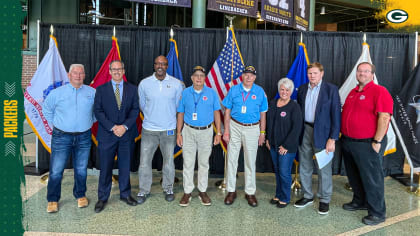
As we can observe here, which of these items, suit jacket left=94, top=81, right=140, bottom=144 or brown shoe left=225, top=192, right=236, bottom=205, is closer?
suit jacket left=94, top=81, right=140, bottom=144

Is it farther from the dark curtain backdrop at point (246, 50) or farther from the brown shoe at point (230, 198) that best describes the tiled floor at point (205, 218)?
the dark curtain backdrop at point (246, 50)

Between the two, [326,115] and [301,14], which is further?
[301,14]

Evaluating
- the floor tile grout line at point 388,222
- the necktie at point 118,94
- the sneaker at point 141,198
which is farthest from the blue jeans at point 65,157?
the floor tile grout line at point 388,222

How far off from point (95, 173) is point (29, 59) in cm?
586

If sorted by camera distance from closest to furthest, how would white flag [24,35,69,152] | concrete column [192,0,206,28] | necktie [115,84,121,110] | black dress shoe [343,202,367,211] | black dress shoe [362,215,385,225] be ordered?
black dress shoe [362,215,385,225]
necktie [115,84,121,110]
black dress shoe [343,202,367,211]
white flag [24,35,69,152]
concrete column [192,0,206,28]

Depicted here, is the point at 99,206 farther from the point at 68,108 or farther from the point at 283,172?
the point at 283,172

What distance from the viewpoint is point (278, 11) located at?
5871mm

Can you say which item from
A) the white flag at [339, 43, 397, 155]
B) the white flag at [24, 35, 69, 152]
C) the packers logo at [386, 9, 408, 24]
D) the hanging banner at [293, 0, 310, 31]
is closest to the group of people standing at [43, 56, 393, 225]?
the white flag at [339, 43, 397, 155]

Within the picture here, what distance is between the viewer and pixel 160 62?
10.8ft

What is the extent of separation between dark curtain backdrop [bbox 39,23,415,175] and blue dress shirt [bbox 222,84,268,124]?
88cm

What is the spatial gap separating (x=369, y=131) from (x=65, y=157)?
10.4 feet

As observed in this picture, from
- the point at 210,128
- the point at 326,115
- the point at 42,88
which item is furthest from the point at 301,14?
the point at 42,88

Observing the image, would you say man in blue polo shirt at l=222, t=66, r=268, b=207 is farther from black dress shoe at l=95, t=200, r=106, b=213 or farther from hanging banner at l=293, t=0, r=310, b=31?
hanging banner at l=293, t=0, r=310, b=31

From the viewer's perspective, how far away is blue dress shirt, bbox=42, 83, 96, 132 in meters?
3.03
